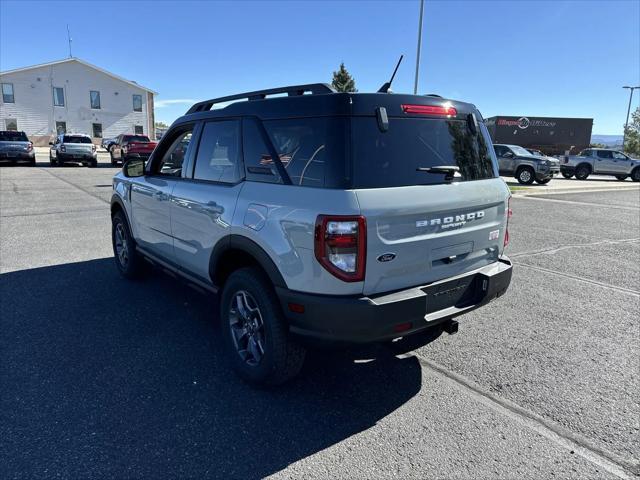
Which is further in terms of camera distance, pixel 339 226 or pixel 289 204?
pixel 289 204

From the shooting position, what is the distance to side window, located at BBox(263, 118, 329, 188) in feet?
8.64

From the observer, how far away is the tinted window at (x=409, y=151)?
2.59 meters

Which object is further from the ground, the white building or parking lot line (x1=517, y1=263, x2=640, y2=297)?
the white building

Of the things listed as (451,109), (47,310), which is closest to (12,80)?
(47,310)

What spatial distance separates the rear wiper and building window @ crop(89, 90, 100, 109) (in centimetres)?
5223

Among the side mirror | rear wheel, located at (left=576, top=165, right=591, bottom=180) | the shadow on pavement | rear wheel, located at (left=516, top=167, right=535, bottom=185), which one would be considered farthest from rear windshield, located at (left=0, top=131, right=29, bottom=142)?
rear wheel, located at (left=576, top=165, right=591, bottom=180)

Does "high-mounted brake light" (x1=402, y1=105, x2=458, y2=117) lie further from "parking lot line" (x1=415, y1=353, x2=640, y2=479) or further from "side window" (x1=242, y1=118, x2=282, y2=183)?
"parking lot line" (x1=415, y1=353, x2=640, y2=479)

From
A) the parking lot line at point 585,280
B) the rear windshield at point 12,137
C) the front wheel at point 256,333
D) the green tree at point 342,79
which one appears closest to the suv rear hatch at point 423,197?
the front wheel at point 256,333

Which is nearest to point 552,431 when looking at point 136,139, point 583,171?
point 136,139

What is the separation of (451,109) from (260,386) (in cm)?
238

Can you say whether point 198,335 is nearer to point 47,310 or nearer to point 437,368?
point 47,310

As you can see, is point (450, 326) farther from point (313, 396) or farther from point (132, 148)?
point (132, 148)

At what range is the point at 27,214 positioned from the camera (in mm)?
9633

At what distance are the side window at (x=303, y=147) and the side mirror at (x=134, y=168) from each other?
8.23ft
